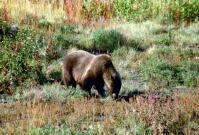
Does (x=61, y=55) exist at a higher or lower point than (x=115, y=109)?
lower

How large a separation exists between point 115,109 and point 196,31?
8002 millimetres

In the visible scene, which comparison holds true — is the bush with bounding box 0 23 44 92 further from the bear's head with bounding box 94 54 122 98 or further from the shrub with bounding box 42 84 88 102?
the bear's head with bounding box 94 54 122 98

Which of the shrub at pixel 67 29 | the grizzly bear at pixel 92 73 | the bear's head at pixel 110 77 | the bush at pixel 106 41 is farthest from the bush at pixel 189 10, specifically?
the bear's head at pixel 110 77

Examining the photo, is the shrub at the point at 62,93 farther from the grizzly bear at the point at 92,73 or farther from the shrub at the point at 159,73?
the shrub at the point at 159,73

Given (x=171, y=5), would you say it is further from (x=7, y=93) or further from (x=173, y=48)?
(x=7, y=93)

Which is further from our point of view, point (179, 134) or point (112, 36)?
point (112, 36)

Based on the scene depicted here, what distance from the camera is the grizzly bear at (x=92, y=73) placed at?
10625 millimetres

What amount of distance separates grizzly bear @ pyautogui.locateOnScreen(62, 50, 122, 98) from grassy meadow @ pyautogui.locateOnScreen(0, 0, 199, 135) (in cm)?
24

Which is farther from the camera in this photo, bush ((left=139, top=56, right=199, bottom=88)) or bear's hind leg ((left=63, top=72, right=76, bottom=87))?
bush ((left=139, top=56, right=199, bottom=88))

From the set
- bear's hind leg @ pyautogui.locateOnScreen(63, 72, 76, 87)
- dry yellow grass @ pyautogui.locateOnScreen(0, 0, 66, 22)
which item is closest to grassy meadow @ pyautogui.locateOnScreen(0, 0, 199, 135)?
dry yellow grass @ pyautogui.locateOnScreen(0, 0, 66, 22)

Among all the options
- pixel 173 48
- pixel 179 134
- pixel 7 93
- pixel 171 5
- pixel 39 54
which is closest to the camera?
pixel 179 134

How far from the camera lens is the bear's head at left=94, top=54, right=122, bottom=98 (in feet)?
34.7

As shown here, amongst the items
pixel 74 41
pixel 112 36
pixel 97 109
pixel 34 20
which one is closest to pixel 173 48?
pixel 112 36

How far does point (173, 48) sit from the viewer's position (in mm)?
15148
